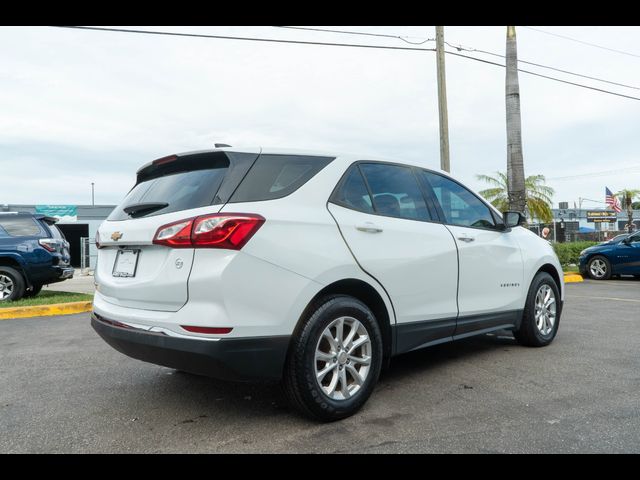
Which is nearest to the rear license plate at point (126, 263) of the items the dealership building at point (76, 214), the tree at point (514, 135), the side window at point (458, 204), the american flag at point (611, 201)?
the side window at point (458, 204)

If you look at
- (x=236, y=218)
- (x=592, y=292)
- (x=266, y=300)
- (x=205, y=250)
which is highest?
(x=236, y=218)

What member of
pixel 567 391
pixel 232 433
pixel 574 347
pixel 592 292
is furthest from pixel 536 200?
pixel 232 433

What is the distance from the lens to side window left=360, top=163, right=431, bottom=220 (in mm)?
3594

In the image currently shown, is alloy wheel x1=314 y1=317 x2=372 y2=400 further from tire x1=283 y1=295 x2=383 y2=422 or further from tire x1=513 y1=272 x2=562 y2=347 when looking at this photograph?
tire x1=513 y1=272 x2=562 y2=347

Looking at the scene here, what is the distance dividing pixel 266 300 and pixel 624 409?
237 cm

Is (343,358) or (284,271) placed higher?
(284,271)

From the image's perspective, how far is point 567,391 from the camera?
358 cm

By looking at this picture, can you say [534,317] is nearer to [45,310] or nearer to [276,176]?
[276,176]

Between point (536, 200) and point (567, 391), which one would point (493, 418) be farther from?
point (536, 200)

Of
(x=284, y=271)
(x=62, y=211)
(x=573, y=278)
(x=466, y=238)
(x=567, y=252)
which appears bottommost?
(x=573, y=278)

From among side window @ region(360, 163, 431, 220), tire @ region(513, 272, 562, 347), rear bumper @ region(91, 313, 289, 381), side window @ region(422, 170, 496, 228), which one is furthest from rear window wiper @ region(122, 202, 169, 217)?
tire @ region(513, 272, 562, 347)

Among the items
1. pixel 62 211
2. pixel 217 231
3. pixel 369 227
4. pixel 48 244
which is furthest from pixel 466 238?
Answer: pixel 62 211

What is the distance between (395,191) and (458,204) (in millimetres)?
862

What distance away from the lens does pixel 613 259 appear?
12.7 metres
